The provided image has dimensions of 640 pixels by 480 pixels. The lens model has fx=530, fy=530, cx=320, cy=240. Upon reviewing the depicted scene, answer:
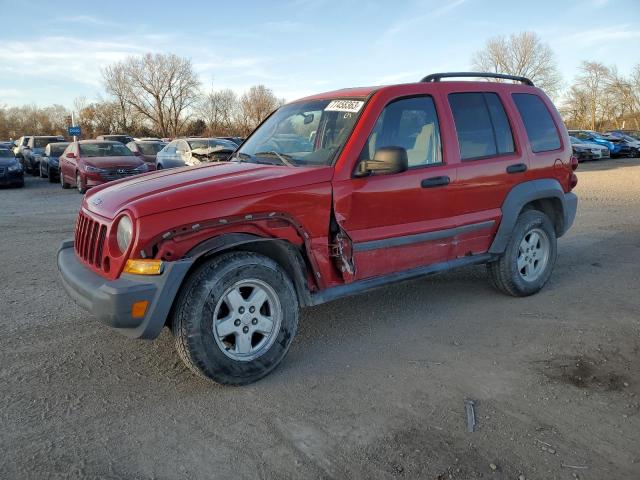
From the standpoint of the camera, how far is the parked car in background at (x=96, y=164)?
14.5m

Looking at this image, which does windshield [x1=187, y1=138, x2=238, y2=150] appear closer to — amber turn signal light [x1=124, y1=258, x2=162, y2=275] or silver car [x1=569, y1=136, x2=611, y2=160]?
amber turn signal light [x1=124, y1=258, x2=162, y2=275]

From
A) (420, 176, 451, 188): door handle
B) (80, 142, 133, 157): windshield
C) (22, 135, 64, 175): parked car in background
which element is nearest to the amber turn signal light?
(420, 176, 451, 188): door handle

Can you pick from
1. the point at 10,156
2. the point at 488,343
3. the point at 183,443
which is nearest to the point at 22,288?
the point at 183,443

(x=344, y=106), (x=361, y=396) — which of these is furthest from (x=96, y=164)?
(x=361, y=396)

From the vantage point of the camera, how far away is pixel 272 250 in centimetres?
359

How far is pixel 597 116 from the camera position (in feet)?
196

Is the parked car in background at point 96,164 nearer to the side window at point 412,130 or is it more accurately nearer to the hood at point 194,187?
the hood at point 194,187

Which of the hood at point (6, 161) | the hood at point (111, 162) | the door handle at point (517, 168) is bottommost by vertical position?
the hood at point (6, 161)

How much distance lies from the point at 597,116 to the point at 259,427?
219 ft

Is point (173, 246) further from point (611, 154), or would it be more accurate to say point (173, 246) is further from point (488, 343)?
point (611, 154)

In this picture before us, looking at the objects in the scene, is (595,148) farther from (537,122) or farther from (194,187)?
(194,187)

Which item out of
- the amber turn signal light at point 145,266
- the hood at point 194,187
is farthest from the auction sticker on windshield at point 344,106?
the amber turn signal light at point 145,266

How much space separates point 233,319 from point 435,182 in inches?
75.7

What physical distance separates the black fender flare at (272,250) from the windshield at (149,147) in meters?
17.5
